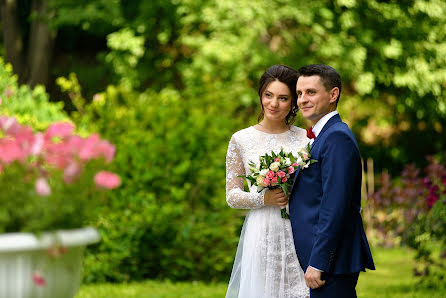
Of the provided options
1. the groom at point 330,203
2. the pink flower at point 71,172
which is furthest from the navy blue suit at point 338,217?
the pink flower at point 71,172

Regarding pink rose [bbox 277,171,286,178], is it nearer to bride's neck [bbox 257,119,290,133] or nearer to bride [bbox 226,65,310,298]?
bride [bbox 226,65,310,298]

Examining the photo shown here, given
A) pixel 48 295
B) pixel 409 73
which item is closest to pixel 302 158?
pixel 48 295

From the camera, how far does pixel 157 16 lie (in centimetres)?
1432

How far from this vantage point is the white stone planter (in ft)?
7.21

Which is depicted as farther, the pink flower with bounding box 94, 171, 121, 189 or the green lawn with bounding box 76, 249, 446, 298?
the green lawn with bounding box 76, 249, 446, 298

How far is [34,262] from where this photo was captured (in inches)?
88.5

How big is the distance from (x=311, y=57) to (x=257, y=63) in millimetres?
1267

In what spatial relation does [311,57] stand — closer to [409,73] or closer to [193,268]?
[409,73]

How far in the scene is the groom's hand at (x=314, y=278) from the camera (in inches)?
119

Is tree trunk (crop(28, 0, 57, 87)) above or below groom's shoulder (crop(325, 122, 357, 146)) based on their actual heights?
above

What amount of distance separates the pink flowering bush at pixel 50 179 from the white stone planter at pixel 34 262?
0.04 metres

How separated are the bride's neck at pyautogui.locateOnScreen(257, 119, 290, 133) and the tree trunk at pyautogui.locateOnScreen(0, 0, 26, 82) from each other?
12.5m

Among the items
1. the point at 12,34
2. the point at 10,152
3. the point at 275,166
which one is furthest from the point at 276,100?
the point at 12,34

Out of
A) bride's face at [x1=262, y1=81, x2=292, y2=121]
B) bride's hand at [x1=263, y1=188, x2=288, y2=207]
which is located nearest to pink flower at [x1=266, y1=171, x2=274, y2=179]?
bride's hand at [x1=263, y1=188, x2=288, y2=207]
